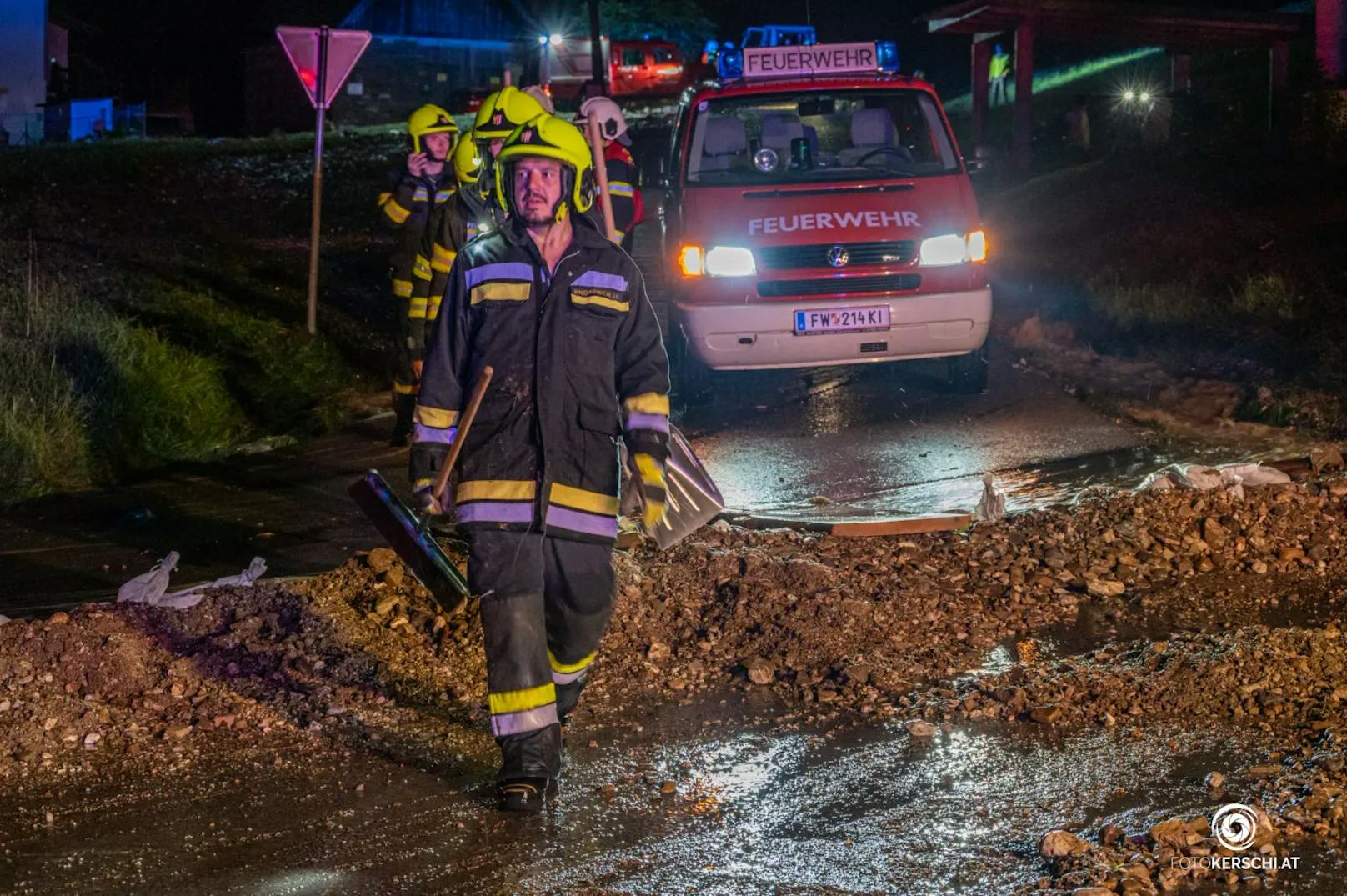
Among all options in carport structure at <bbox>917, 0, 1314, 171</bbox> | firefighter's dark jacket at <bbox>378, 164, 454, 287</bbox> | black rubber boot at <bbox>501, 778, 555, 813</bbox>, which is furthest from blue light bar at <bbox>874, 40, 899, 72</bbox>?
carport structure at <bbox>917, 0, 1314, 171</bbox>

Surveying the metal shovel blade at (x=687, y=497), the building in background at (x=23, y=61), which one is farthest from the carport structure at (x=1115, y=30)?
the building in background at (x=23, y=61)

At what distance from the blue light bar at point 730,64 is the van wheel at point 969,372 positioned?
8.11ft

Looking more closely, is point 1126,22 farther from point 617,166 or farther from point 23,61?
point 23,61

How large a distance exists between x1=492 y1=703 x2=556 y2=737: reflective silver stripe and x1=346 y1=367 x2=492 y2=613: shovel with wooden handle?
445 mm

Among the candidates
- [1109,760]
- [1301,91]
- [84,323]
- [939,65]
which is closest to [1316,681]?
[1109,760]

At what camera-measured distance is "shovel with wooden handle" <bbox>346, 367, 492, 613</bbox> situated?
4.50 meters

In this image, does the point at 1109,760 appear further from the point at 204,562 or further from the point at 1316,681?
the point at 204,562

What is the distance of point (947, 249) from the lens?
960cm

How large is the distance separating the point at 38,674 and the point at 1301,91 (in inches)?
623

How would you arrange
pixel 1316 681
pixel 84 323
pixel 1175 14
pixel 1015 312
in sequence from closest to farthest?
pixel 1316 681 < pixel 84 323 < pixel 1015 312 < pixel 1175 14

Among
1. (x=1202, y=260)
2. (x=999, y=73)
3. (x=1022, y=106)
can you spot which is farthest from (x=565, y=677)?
(x=999, y=73)

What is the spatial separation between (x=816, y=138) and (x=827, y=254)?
46.8 inches

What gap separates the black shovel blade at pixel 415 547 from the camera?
4.81m

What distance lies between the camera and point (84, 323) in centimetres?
1080
